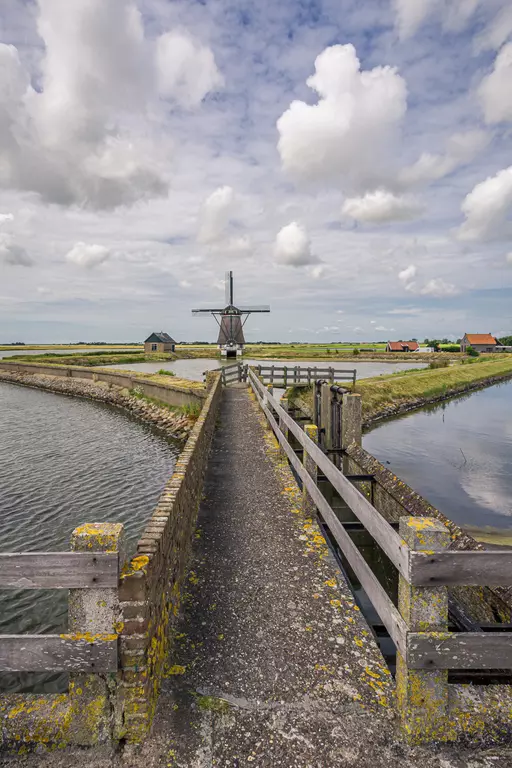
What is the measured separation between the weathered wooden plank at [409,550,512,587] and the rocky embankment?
60.4 ft

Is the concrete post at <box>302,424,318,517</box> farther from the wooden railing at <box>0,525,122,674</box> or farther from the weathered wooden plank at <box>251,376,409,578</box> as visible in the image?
the wooden railing at <box>0,525,122,674</box>

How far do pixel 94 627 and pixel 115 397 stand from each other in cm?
3092

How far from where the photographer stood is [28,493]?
1259 cm

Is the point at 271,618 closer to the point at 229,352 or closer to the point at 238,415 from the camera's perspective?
the point at 238,415

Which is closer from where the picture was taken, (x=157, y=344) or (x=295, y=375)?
(x=295, y=375)

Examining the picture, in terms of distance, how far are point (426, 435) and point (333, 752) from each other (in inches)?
898

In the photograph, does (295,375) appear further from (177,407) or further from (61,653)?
(61,653)

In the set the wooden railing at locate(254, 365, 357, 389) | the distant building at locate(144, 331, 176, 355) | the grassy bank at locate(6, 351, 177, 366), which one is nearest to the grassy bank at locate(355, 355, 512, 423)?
the wooden railing at locate(254, 365, 357, 389)

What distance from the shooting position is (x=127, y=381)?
32.5 metres

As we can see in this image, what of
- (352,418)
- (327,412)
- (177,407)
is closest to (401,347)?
(177,407)

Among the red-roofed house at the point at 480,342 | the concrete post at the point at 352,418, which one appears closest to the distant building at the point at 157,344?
the concrete post at the point at 352,418

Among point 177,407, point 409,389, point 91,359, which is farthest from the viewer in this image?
point 91,359

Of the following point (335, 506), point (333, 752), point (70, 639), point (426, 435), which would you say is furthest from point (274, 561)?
point (426, 435)

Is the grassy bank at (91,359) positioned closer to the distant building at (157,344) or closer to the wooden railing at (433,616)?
the distant building at (157,344)
